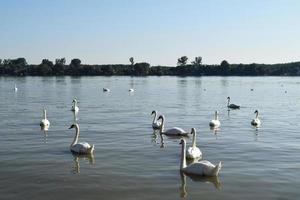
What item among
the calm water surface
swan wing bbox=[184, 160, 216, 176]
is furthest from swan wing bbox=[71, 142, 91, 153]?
swan wing bbox=[184, 160, 216, 176]

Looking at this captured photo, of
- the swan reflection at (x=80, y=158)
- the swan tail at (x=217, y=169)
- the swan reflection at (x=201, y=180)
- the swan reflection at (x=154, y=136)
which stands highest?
the swan tail at (x=217, y=169)

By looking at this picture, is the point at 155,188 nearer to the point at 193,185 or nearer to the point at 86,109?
the point at 193,185

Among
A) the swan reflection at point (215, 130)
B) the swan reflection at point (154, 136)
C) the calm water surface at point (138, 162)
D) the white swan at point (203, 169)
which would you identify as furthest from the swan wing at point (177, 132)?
the white swan at point (203, 169)

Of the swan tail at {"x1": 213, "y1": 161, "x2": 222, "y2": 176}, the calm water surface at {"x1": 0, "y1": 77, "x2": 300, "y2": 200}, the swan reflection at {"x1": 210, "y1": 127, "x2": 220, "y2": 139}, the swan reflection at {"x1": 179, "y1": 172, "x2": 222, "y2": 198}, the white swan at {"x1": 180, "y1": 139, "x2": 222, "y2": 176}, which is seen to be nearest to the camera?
the calm water surface at {"x1": 0, "y1": 77, "x2": 300, "y2": 200}

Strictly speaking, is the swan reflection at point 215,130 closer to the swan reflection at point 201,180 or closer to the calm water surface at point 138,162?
the calm water surface at point 138,162

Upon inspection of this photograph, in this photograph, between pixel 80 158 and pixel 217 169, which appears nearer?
pixel 217 169

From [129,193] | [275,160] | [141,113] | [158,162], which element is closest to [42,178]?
[129,193]

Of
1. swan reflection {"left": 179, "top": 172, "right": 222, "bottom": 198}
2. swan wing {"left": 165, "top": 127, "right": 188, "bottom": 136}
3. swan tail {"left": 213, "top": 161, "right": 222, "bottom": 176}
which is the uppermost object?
swan tail {"left": 213, "top": 161, "right": 222, "bottom": 176}

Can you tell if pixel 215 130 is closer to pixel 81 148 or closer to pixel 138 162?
pixel 81 148

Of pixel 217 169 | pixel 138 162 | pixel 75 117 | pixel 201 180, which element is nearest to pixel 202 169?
pixel 201 180

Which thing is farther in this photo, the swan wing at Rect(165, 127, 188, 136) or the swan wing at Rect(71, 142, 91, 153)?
the swan wing at Rect(165, 127, 188, 136)

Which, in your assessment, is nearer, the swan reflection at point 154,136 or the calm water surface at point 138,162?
the calm water surface at point 138,162

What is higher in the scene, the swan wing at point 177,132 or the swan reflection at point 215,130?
the swan wing at point 177,132

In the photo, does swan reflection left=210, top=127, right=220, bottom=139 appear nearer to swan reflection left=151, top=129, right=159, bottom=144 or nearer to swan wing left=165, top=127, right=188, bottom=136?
swan wing left=165, top=127, right=188, bottom=136
